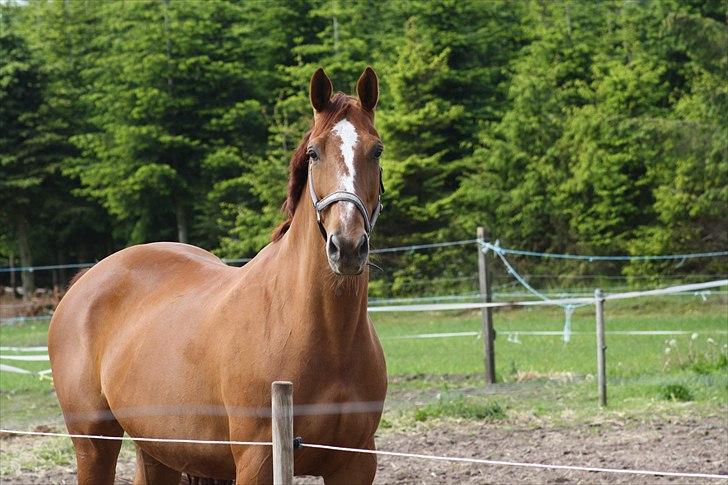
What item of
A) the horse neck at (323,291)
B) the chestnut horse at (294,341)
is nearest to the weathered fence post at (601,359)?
the chestnut horse at (294,341)

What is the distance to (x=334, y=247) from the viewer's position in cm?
302

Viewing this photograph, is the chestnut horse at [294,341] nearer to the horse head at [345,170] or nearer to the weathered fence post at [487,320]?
the horse head at [345,170]

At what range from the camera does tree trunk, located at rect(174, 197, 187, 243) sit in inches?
Answer: 1143

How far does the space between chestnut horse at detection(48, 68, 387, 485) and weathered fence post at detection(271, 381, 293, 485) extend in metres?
0.44

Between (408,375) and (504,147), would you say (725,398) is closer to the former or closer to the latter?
(408,375)

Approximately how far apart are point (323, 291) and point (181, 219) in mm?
26408

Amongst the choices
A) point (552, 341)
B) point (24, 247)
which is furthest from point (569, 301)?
point (24, 247)

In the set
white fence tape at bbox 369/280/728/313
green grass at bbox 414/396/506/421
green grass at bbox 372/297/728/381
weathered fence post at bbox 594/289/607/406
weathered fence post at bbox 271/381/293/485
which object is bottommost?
green grass at bbox 372/297/728/381

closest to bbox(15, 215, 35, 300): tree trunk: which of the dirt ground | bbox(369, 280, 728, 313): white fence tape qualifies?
bbox(369, 280, 728, 313): white fence tape

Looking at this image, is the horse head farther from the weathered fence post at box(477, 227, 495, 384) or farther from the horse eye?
the weathered fence post at box(477, 227, 495, 384)

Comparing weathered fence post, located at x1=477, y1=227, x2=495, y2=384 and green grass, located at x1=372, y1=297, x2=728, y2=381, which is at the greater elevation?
weathered fence post, located at x1=477, y1=227, x2=495, y2=384

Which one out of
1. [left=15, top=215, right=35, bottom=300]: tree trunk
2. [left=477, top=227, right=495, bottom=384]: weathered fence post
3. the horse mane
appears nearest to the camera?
the horse mane

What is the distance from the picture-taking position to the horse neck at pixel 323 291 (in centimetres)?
331

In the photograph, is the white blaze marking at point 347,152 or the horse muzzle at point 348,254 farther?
the white blaze marking at point 347,152
